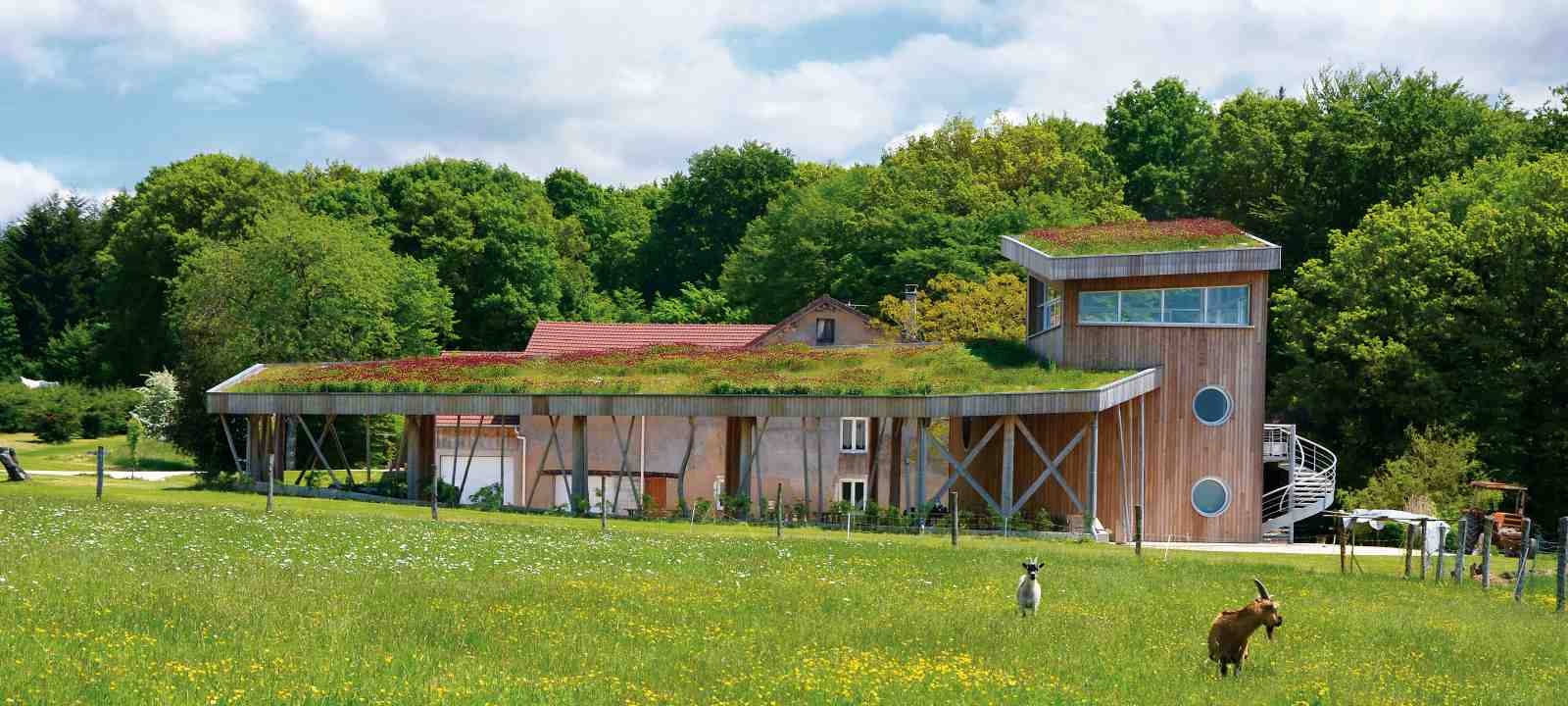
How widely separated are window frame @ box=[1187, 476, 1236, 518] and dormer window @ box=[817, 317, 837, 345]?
2180cm

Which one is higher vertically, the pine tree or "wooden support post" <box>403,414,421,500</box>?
the pine tree

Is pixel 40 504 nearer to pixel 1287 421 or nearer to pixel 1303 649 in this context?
pixel 1303 649

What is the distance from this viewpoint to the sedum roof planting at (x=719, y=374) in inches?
1667

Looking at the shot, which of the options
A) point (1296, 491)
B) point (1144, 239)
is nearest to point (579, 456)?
point (1144, 239)

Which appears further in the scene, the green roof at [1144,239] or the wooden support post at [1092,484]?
the green roof at [1144,239]

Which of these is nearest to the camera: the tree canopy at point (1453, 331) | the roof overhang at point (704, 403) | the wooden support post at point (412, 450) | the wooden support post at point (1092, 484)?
the roof overhang at point (704, 403)

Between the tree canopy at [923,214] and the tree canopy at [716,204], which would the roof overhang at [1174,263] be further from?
the tree canopy at [716,204]

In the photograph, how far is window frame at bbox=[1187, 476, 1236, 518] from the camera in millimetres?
44094

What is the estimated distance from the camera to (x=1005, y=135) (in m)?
86.6

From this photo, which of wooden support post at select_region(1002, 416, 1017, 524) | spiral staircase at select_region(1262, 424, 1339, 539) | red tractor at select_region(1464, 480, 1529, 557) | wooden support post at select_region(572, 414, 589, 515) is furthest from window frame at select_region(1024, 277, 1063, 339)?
wooden support post at select_region(572, 414, 589, 515)

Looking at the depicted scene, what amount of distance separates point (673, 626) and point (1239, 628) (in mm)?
6580

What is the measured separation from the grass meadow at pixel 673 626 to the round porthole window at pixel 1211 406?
44.5 feet

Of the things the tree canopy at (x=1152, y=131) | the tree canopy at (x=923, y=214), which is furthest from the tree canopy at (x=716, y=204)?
the tree canopy at (x=1152, y=131)

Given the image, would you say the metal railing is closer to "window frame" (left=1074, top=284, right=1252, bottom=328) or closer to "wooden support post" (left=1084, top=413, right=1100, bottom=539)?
"window frame" (left=1074, top=284, right=1252, bottom=328)
